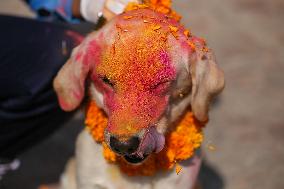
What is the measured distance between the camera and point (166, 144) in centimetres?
150

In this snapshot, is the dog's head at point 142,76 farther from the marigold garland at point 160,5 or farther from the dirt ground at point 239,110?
the dirt ground at point 239,110

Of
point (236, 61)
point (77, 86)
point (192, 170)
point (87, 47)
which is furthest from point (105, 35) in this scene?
point (236, 61)

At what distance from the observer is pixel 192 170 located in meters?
1.60

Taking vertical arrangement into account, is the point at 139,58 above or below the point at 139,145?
above

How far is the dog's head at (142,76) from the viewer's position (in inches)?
49.6

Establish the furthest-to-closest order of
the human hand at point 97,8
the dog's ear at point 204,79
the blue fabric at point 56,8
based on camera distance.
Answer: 1. the blue fabric at point 56,8
2. the human hand at point 97,8
3. the dog's ear at point 204,79

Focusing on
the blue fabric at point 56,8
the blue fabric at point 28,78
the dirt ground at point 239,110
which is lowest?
the dirt ground at point 239,110

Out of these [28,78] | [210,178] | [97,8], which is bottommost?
[210,178]

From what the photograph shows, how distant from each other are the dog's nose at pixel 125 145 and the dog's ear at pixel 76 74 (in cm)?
23

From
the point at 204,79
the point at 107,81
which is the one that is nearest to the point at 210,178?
the point at 204,79

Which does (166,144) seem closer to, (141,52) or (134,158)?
(134,158)

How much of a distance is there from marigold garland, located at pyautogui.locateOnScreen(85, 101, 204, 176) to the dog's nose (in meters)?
0.24

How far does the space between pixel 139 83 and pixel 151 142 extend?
5.3 inches

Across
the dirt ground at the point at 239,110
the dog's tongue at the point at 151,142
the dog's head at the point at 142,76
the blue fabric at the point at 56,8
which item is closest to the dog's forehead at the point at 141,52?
the dog's head at the point at 142,76
